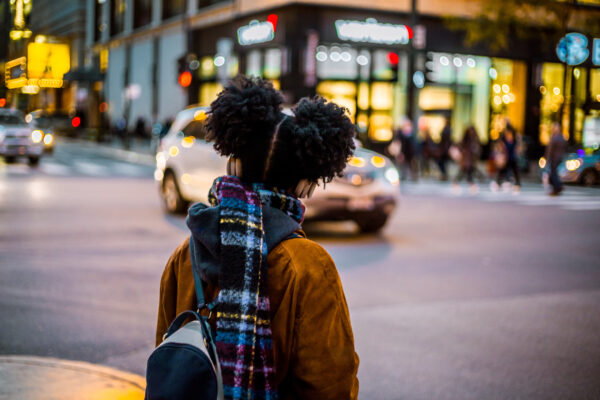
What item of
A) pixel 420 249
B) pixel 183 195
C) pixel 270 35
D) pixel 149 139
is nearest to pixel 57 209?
pixel 183 195

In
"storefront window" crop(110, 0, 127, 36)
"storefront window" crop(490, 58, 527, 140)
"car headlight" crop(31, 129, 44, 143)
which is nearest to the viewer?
"car headlight" crop(31, 129, 44, 143)

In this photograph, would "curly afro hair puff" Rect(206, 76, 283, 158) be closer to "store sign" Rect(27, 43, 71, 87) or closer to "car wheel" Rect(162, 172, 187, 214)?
"store sign" Rect(27, 43, 71, 87)

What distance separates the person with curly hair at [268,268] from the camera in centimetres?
218

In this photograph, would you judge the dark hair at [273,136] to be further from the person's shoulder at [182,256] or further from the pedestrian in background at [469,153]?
the pedestrian in background at [469,153]

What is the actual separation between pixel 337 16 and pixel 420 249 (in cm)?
2346

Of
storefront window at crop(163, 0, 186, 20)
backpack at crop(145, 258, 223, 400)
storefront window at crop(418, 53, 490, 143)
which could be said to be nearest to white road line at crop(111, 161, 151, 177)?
storefront window at crop(418, 53, 490, 143)

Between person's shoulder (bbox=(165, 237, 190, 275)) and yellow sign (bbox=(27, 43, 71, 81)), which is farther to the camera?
yellow sign (bbox=(27, 43, 71, 81))

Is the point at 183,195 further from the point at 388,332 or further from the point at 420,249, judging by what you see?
the point at 388,332

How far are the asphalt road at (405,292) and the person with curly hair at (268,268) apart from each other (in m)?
2.71

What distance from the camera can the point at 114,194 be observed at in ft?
56.6

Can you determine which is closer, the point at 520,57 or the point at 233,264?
the point at 233,264

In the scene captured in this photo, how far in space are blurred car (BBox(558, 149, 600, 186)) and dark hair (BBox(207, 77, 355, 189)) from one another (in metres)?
22.1

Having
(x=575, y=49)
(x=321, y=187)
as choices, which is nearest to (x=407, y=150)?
→ (x=575, y=49)

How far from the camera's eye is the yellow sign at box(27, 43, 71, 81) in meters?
5.53
